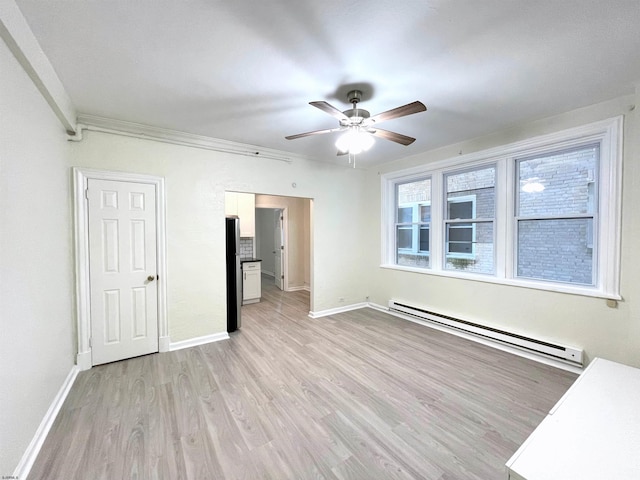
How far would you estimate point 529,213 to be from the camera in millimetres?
3086

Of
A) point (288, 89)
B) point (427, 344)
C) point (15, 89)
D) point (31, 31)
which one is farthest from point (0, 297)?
point (427, 344)

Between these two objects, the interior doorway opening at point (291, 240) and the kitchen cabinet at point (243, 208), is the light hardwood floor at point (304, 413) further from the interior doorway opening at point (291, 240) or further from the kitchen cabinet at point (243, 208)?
the interior doorway opening at point (291, 240)

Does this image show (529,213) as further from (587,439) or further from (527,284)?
(587,439)

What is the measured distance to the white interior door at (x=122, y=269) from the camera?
2.81 m

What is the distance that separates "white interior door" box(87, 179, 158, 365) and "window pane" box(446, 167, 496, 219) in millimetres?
4083

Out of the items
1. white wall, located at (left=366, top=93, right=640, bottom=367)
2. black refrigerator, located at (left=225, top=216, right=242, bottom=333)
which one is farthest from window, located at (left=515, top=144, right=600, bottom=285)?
black refrigerator, located at (left=225, top=216, right=242, bottom=333)

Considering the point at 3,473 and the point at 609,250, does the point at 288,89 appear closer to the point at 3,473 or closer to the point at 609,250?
the point at 3,473

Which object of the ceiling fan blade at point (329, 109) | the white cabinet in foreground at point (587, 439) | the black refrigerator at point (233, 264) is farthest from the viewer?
the black refrigerator at point (233, 264)

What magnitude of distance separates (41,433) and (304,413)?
1834mm

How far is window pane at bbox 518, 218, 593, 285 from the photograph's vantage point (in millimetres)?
2711

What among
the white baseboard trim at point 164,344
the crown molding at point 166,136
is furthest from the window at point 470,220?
the white baseboard trim at point 164,344

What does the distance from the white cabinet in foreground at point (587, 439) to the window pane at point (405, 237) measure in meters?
3.13

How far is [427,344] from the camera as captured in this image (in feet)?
11.0

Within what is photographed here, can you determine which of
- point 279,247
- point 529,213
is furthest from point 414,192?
point 279,247
